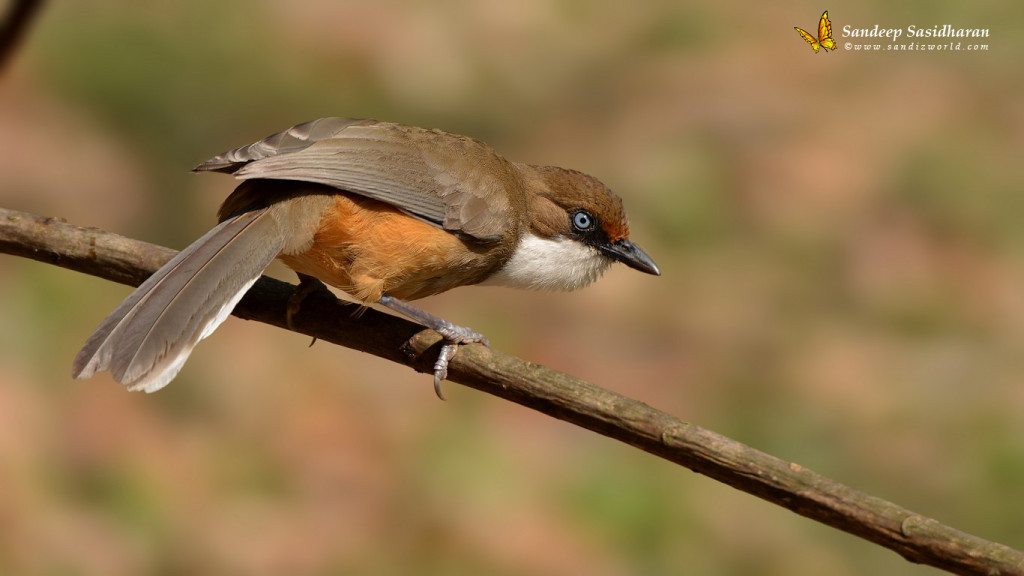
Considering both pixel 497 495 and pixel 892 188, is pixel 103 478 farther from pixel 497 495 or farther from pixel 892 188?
pixel 892 188

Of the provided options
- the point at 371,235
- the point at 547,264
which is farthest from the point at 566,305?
the point at 371,235

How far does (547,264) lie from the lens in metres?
4.62

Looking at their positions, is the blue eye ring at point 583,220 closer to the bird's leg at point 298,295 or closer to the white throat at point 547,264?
the white throat at point 547,264

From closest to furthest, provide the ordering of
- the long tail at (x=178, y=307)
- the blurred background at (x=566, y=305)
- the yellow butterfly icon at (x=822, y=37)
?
1. the long tail at (x=178, y=307)
2. the blurred background at (x=566, y=305)
3. the yellow butterfly icon at (x=822, y=37)

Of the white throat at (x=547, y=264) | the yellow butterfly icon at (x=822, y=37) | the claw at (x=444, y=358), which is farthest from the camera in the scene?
the yellow butterfly icon at (x=822, y=37)

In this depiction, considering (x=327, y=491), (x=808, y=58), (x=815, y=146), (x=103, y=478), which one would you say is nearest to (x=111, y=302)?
(x=103, y=478)

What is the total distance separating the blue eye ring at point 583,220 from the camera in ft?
15.4

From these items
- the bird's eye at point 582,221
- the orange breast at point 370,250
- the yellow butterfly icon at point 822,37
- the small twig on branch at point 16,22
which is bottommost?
the orange breast at point 370,250

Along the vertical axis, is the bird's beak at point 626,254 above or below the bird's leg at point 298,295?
above

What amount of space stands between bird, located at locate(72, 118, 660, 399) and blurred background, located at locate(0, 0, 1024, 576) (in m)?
1.75

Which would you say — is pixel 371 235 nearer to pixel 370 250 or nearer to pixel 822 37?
pixel 370 250

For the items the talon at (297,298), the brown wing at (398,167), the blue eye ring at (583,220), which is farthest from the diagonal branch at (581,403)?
the blue eye ring at (583,220)

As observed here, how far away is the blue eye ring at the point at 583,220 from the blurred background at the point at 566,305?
1.78 m

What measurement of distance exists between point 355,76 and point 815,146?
342 centimetres
